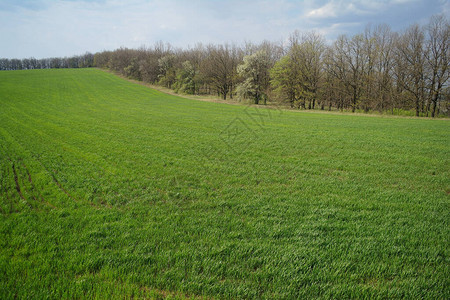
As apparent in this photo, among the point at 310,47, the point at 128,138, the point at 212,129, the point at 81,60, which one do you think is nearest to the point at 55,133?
the point at 128,138

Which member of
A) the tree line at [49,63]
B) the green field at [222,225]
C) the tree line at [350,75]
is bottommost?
the green field at [222,225]

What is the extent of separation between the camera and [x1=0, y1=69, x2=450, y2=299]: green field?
3.50 meters

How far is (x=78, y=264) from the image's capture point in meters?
3.84

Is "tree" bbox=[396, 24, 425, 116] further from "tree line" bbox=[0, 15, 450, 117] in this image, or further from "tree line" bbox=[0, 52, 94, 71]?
"tree line" bbox=[0, 52, 94, 71]

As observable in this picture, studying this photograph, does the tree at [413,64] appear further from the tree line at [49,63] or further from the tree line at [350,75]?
the tree line at [49,63]

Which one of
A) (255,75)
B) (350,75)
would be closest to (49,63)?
(255,75)

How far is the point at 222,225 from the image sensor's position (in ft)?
16.7

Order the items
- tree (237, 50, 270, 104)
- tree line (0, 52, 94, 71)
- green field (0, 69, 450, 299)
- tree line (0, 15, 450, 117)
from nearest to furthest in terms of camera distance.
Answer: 1. green field (0, 69, 450, 299)
2. tree line (0, 15, 450, 117)
3. tree (237, 50, 270, 104)
4. tree line (0, 52, 94, 71)

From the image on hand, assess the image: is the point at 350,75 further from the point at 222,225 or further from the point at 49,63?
the point at 49,63

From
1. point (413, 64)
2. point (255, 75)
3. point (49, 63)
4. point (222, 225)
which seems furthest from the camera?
point (49, 63)

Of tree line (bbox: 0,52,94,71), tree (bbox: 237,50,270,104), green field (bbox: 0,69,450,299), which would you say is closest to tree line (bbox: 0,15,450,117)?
tree (bbox: 237,50,270,104)

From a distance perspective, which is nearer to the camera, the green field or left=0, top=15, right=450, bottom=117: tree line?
the green field

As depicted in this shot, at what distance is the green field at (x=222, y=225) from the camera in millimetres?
3504

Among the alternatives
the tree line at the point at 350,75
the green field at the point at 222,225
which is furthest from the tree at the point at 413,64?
the green field at the point at 222,225
